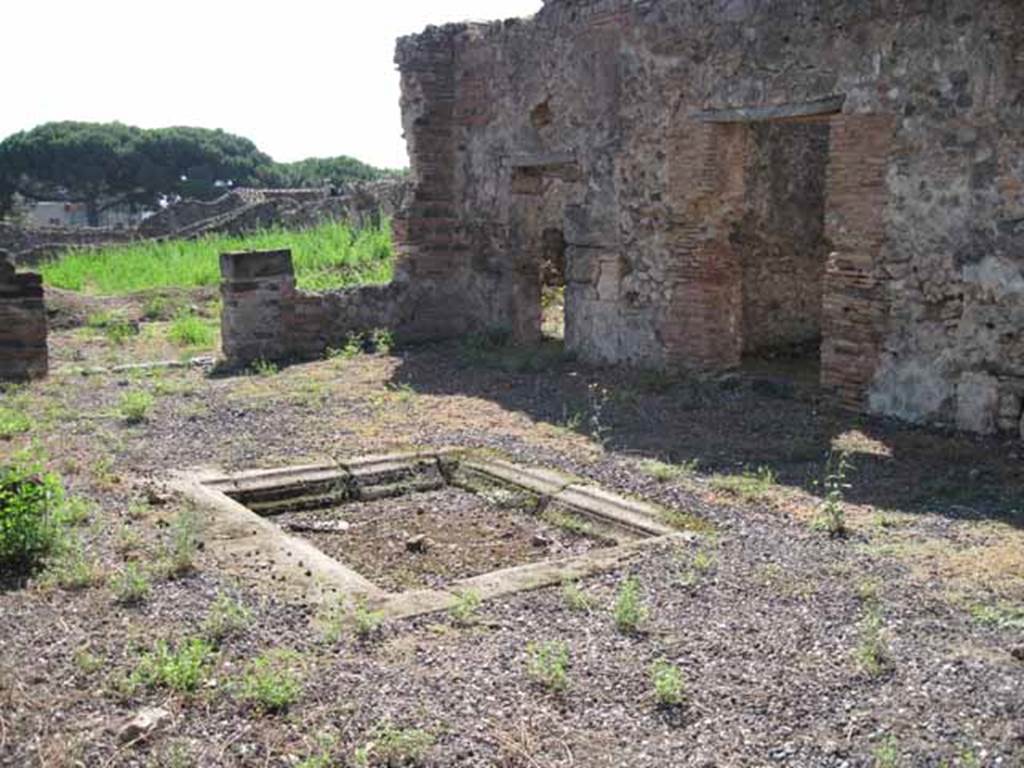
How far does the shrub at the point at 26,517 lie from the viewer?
479 centimetres

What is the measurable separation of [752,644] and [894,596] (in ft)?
2.60

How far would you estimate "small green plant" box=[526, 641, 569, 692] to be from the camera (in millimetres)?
3717

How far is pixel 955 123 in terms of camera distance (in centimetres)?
696

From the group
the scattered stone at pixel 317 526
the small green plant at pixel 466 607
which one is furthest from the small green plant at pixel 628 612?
the scattered stone at pixel 317 526

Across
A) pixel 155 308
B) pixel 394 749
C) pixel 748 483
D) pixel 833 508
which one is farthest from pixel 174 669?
pixel 155 308

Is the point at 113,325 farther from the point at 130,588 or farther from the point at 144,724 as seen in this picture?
the point at 144,724

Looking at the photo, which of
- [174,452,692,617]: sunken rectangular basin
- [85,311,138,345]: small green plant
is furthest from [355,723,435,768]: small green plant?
[85,311,138,345]: small green plant

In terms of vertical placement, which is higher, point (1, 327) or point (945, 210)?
point (945, 210)

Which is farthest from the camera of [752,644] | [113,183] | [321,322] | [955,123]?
[113,183]

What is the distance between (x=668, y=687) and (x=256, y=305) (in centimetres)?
847

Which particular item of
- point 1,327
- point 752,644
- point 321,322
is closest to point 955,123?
point 752,644

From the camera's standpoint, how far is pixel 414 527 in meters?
6.18

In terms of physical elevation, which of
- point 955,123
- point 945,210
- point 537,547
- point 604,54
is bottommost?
point 537,547

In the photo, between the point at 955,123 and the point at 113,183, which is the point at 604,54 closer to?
the point at 955,123
